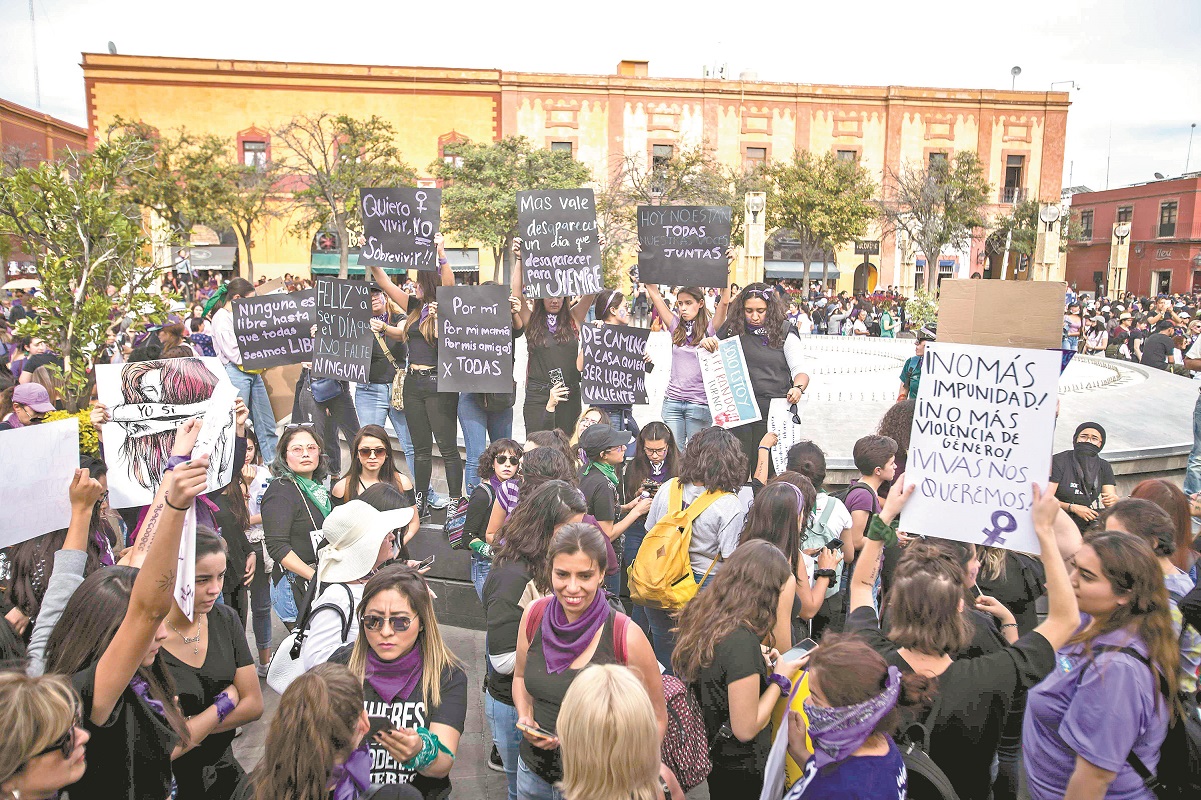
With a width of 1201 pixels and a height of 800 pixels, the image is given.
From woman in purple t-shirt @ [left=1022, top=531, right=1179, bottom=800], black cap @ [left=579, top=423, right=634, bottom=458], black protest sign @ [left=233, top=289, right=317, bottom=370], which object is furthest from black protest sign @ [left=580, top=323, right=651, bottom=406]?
woman in purple t-shirt @ [left=1022, top=531, right=1179, bottom=800]

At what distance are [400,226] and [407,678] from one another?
16.5 ft

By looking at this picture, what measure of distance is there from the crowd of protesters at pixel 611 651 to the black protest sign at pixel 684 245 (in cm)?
278

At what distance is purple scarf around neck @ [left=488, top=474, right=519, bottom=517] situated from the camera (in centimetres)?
487

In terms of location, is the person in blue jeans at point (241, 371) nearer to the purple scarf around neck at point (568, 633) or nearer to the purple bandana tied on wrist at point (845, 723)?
the purple scarf around neck at point (568, 633)

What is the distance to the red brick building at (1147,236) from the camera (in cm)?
4822

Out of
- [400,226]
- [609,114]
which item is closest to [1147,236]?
[609,114]

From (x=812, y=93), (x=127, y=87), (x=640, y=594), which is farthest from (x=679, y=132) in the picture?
(x=640, y=594)

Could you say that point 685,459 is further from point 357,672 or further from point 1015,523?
point 357,672

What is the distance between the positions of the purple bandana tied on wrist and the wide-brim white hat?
2.02m

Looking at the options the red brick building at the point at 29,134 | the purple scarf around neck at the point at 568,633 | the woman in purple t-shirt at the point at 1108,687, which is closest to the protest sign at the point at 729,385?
the purple scarf around neck at the point at 568,633

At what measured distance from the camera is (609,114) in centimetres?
4288

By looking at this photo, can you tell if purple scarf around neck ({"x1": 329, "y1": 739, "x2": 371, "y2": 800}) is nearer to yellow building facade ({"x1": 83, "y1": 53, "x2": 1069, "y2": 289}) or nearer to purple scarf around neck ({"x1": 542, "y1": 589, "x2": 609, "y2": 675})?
purple scarf around neck ({"x1": 542, "y1": 589, "x2": 609, "y2": 675})

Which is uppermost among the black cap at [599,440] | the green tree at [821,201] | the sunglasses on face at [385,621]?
the green tree at [821,201]

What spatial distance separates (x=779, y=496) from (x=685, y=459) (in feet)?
2.02
